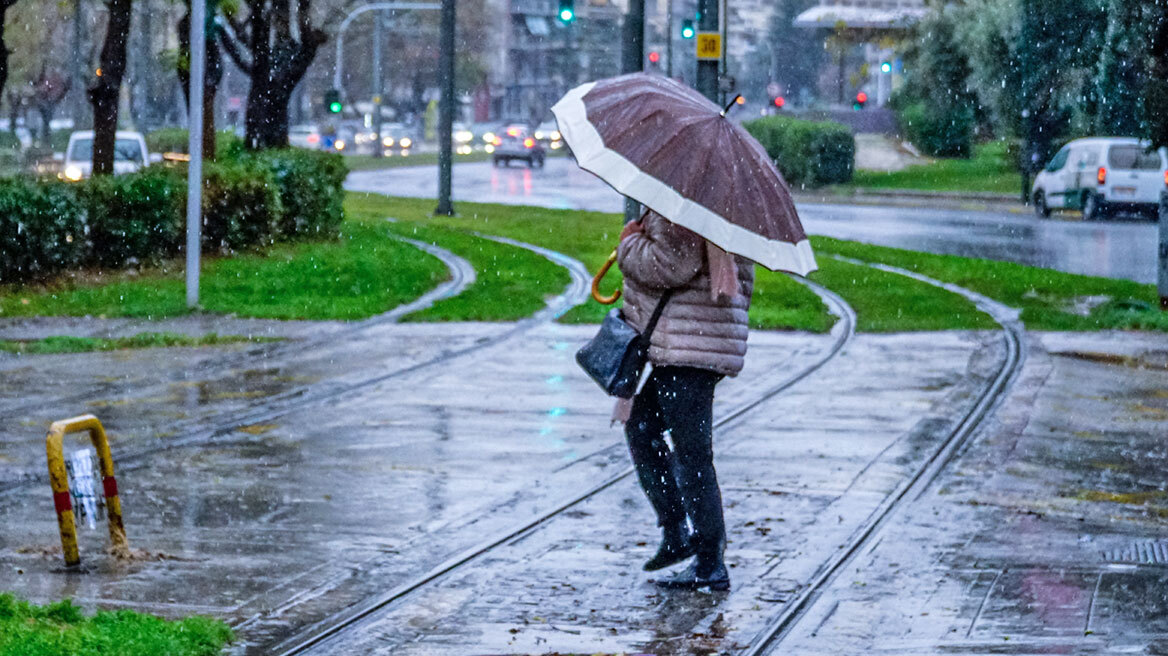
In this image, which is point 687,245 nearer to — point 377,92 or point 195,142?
point 195,142

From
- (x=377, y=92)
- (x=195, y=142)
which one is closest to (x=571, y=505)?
(x=195, y=142)

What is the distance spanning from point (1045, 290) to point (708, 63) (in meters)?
4.69

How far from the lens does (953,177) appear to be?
5253 cm

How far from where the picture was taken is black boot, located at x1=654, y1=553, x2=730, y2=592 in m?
6.88

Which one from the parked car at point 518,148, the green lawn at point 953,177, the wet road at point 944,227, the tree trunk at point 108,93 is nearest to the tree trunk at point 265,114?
the tree trunk at point 108,93

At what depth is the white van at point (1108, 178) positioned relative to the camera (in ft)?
113

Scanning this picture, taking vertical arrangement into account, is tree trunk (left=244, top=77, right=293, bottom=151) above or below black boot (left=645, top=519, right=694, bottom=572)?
above

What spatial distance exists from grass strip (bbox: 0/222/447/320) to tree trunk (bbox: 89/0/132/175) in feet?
8.66

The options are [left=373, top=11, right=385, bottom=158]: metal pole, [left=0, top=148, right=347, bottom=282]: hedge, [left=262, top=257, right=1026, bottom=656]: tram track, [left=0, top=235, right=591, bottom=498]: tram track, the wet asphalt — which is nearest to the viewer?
[left=262, top=257, right=1026, bottom=656]: tram track

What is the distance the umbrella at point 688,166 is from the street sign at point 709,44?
11.6 metres

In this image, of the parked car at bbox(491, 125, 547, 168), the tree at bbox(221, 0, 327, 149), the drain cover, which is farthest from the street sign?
the parked car at bbox(491, 125, 547, 168)

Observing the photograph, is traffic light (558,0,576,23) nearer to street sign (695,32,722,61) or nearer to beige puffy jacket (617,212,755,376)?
street sign (695,32,722,61)

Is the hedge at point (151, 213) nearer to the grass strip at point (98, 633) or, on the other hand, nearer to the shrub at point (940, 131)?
the grass strip at point (98, 633)

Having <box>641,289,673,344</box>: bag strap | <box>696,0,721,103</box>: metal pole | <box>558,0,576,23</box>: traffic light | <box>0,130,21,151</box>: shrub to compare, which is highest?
<box>558,0,576,23</box>: traffic light
